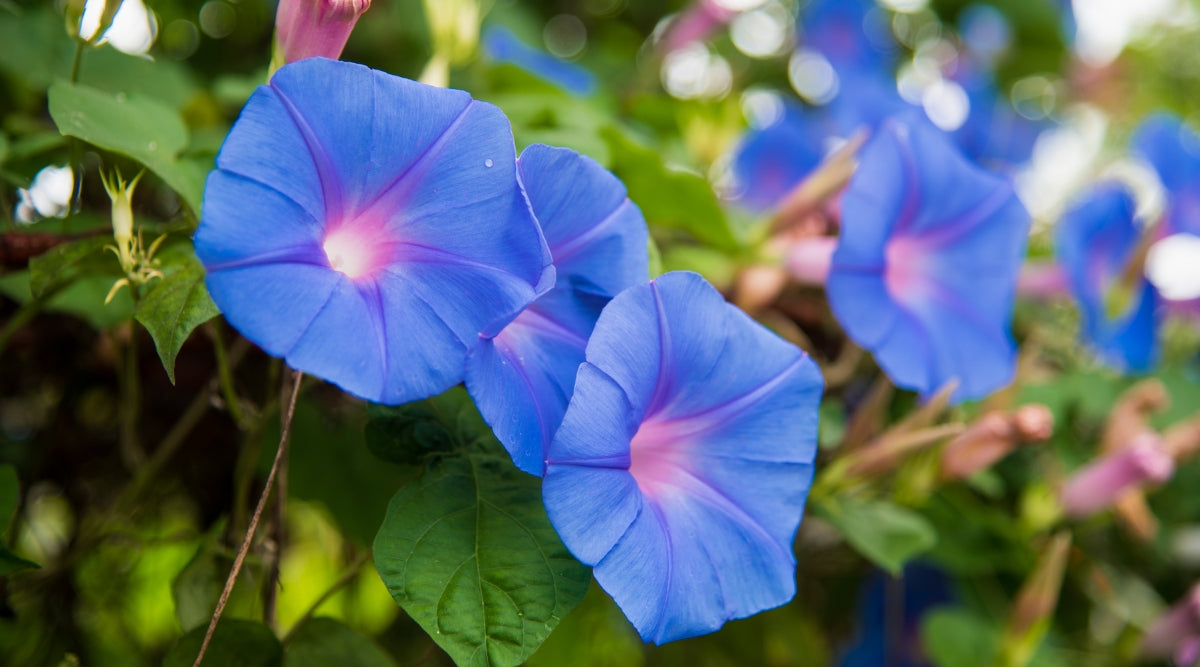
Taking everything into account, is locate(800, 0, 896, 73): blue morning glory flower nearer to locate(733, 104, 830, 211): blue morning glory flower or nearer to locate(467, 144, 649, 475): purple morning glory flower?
locate(733, 104, 830, 211): blue morning glory flower

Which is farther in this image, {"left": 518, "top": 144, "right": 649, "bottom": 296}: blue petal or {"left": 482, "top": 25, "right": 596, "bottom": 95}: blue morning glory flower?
{"left": 482, "top": 25, "right": 596, "bottom": 95}: blue morning glory flower

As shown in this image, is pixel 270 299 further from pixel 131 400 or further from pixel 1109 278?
pixel 1109 278

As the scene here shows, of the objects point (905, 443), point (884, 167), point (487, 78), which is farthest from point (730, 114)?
point (905, 443)

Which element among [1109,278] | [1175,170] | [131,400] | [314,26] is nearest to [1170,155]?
[1175,170]

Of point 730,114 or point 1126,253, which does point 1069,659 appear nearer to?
point 1126,253

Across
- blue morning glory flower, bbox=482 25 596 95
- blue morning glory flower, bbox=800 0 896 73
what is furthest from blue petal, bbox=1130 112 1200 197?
blue morning glory flower, bbox=482 25 596 95

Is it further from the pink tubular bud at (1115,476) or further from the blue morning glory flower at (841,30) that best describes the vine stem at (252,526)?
the blue morning glory flower at (841,30)
